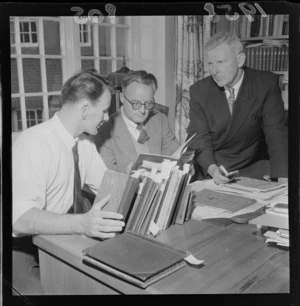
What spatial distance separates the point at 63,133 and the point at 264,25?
91 centimetres

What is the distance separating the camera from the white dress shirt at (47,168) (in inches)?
48.1

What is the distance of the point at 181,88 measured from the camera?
6.57 ft

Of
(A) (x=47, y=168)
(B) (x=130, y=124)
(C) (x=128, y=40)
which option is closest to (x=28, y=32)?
(C) (x=128, y=40)

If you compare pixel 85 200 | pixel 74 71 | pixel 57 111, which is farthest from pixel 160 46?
pixel 85 200

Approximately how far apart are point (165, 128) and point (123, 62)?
439 mm

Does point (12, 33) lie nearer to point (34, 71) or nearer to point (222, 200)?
point (34, 71)

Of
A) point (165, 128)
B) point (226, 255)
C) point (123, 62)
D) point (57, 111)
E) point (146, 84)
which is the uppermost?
point (123, 62)

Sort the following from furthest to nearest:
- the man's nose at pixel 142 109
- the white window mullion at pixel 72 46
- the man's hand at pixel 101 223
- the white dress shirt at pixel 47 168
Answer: the man's nose at pixel 142 109
the white window mullion at pixel 72 46
the white dress shirt at pixel 47 168
the man's hand at pixel 101 223

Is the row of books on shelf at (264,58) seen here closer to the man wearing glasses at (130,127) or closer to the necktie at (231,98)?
the necktie at (231,98)

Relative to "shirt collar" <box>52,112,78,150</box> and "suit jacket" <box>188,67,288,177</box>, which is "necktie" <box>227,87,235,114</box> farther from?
"shirt collar" <box>52,112,78,150</box>

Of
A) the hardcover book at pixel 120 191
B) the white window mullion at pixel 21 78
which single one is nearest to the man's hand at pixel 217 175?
the hardcover book at pixel 120 191

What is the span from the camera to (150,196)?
1.18 meters

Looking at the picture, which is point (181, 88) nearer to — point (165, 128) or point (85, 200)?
point (165, 128)

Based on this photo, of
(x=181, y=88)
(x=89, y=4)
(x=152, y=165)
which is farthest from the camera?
(x=181, y=88)
